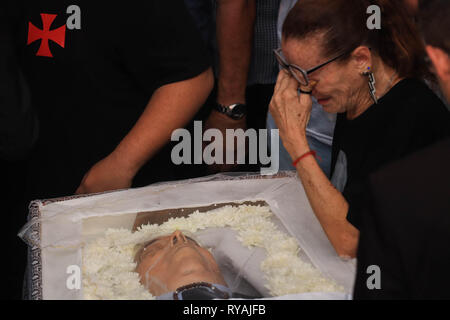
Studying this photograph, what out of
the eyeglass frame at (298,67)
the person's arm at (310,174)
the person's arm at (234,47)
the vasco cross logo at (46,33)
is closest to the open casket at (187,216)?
the person's arm at (310,174)

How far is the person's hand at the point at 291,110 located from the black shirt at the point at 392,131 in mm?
189

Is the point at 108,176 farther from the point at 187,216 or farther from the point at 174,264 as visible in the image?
the point at 174,264

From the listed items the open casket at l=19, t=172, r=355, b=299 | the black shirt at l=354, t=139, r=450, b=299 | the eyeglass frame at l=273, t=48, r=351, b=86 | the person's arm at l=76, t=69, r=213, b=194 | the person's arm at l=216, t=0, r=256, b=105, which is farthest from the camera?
the person's arm at l=216, t=0, r=256, b=105

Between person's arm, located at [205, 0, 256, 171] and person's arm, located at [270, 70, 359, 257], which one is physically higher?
person's arm, located at [205, 0, 256, 171]

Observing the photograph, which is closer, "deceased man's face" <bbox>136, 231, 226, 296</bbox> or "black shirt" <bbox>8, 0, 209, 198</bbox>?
"deceased man's face" <bbox>136, 231, 226, 296</bbox>

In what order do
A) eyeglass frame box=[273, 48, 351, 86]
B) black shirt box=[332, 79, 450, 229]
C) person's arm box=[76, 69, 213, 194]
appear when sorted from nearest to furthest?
1. black shirt box=[332, 79, 450, 229]
2. eyeglass frame box=[273, 48, 351, 86]
3. person's arm box=[76, 69, 213, 194]

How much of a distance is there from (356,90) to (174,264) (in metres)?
0.87

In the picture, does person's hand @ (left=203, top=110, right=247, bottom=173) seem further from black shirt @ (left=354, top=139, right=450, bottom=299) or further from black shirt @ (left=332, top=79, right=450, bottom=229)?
black shirt @ (left=354, top=139, right=450, bottom=299)

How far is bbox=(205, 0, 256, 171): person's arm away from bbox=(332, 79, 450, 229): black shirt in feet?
2.98

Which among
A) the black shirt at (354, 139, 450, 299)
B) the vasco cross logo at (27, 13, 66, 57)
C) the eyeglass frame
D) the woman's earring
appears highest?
the vasco cross logo at (27, 13, 66, 57)

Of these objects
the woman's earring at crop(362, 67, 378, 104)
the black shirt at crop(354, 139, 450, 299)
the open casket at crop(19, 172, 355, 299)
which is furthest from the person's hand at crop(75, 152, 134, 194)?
the black shirt at crop(354, 139, 450, 299)

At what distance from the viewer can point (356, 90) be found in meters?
1.88

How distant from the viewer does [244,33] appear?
267 centimetres

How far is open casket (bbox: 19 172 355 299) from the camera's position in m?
1.52
